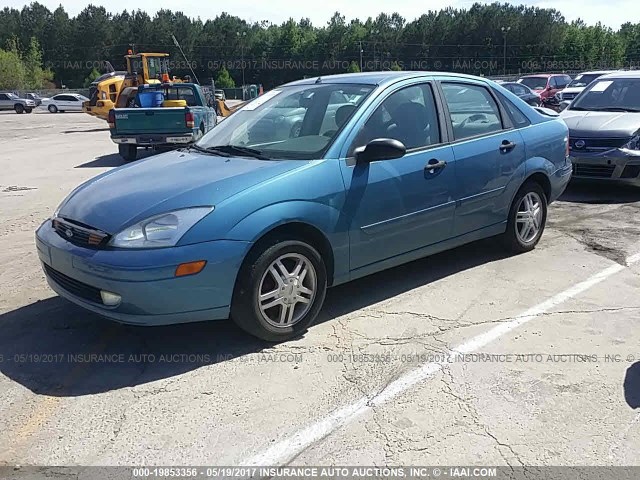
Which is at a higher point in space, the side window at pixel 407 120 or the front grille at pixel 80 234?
the side window at pixel 407 120

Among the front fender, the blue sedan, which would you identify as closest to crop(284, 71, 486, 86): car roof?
the blue sedan

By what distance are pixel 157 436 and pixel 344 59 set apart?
3699 inches

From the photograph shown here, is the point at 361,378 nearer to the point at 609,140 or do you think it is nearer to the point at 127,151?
the point at 609,140

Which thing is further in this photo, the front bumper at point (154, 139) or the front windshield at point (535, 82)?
the front windshield at point (535, 82)

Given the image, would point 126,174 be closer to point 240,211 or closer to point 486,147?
point 240,211

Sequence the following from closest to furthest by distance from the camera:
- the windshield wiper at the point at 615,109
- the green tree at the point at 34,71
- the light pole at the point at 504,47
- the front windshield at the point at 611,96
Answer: the windshield wiper at the point at 615,109 < the front windshield at the point at 611,96 < the green tree at the point at 34,71 < the light pole at the point at 504,47

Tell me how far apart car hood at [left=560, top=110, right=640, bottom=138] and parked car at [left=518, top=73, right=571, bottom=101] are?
58.6ft

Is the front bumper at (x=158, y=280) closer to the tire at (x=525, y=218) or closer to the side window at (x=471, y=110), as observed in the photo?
the side window at (x=471, y=110)

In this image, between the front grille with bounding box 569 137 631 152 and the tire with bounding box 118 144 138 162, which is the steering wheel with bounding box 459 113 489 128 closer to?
the front grille with bounding box 569 137 631 152

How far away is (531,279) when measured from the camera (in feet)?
17.5

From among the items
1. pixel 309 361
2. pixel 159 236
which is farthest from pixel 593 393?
pixel 159 236

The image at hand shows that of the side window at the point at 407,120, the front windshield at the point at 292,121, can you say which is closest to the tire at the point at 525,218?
the side window at the point at 407,120

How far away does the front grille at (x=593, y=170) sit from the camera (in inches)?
336

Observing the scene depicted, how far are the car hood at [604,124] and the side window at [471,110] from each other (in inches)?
147
